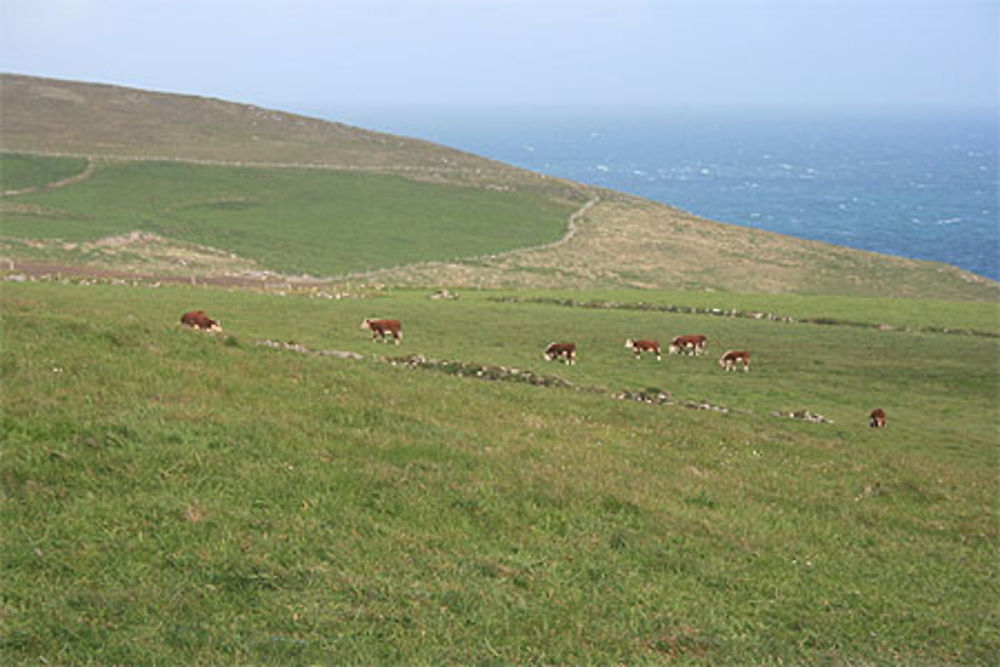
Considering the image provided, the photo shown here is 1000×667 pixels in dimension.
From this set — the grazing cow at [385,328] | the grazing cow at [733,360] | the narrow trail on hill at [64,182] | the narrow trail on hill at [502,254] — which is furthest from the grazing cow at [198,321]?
the narrow trail on hill at [64,182]

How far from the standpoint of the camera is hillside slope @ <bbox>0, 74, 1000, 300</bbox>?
304 feet

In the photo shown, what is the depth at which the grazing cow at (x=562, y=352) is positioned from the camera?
1561 inches

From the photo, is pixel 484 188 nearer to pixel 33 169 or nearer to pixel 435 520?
pixel 33 169

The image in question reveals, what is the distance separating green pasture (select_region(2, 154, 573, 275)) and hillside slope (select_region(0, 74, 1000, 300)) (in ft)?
9.73

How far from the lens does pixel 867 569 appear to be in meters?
16.7

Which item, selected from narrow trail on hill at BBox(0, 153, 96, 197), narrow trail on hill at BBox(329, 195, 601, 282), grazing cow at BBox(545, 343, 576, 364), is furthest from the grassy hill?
narrow trail on hill at BBox(0, 153, 96, 197)

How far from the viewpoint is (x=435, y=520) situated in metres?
16.0

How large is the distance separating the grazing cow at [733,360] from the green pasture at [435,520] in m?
9.69

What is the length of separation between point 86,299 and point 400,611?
37.4 meters

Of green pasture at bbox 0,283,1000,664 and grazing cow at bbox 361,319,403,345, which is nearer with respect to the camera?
green pasture at bbox 0,283,1000,664

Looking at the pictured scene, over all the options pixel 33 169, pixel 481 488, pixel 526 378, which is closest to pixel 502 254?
pixel 33 169

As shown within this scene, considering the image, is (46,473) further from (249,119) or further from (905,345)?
(249,119)

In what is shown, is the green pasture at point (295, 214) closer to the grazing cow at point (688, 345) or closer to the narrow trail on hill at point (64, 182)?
the narrow trail on hill at point (64, 182)

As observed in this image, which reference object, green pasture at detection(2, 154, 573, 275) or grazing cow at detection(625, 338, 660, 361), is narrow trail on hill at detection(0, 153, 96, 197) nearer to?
green pasture at detection(2, 154, 573, 275)
